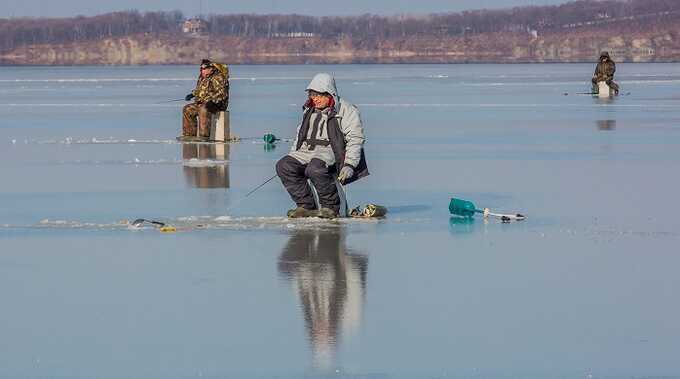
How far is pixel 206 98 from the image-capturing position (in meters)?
24.5

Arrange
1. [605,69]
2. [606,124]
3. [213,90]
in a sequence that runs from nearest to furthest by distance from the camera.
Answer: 1. [213,90]
2. [606,124]
3. [605,69]

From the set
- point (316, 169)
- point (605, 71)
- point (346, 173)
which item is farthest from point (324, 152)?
point (605, 71)

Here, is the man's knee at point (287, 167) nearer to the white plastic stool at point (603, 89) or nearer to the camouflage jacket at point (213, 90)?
the camouflage jacket at point (213, 90)

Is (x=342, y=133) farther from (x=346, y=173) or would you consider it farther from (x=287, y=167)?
(x=287, y=167)

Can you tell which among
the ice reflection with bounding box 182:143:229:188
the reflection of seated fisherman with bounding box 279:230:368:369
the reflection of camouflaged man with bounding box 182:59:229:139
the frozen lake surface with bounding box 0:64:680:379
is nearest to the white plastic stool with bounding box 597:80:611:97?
the reflection of camouflaged man with bounding box 182:59:229:139

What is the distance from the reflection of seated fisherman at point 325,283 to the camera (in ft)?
26.0

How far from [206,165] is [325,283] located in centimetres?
1017

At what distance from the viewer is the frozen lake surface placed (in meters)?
7.45

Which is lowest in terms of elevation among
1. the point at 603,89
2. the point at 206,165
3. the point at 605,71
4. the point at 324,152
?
the point at 603,89

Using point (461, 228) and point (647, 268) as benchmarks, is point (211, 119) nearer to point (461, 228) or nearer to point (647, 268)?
Result: point (461, 228)

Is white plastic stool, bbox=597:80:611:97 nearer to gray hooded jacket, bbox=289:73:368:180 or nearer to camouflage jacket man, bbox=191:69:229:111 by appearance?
camouflage jacket man, bbox=191:69:229:111

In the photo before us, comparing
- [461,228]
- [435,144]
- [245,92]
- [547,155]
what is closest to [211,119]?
[435,144]

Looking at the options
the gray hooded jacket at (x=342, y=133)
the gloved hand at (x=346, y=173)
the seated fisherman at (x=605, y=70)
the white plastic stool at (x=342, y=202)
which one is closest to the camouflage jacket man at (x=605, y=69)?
the seated fisherman at (x=605, y=70)

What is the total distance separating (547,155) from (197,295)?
12139mm
